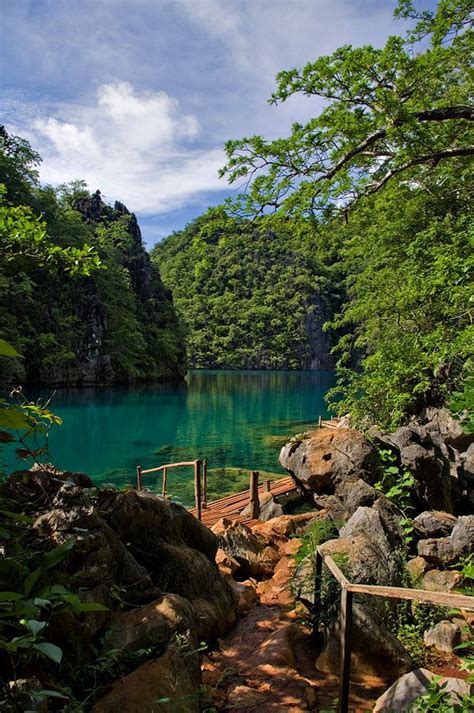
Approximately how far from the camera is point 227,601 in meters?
5.05

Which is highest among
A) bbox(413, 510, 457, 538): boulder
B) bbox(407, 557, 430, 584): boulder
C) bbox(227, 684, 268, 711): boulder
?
bbox(413, 510, 457, 538): boulder

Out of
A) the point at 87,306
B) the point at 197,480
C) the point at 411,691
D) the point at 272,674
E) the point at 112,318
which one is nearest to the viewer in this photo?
the point at 411,691

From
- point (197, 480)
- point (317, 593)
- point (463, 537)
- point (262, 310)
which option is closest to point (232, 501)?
point (197, 480)

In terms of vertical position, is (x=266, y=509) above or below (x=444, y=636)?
below

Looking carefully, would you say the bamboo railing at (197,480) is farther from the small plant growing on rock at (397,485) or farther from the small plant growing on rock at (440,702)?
the small plant growing on rock at (440,702)

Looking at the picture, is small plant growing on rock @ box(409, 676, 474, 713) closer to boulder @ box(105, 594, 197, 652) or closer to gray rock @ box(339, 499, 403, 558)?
boulder @ box(105, 594, 197, 652)

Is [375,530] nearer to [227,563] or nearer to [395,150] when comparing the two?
[227,563]

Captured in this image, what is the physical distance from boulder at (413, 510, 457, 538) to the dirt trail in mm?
2664

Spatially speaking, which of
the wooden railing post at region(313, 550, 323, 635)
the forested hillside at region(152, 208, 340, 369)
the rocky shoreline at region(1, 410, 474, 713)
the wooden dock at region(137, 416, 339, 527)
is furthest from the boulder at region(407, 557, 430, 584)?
the forested hillside at region(152, 208, 340, 369)

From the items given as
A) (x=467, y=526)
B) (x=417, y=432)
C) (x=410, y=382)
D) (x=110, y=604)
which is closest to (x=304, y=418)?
(x=410, y=382)

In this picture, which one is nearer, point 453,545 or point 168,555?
point 168,555

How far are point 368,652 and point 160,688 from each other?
2.12 meters

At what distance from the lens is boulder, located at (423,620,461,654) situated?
4625mm

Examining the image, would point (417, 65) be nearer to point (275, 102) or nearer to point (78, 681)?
point (275, 102)
